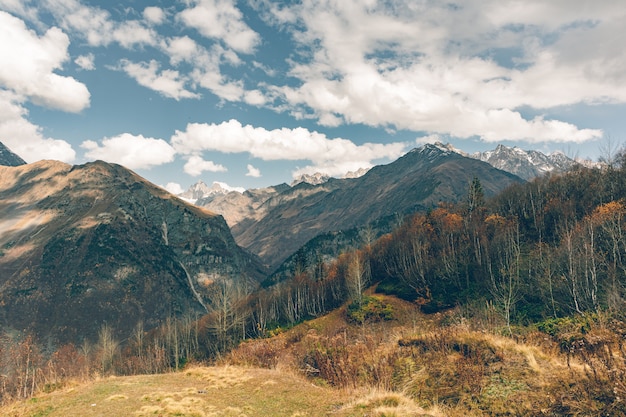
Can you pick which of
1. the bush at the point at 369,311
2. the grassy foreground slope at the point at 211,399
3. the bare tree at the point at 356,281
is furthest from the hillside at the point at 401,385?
the bare tree at the point at 356,281

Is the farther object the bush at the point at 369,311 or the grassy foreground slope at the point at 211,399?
the bush at the point at 369,311

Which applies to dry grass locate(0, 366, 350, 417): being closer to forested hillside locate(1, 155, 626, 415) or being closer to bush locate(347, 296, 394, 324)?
forested hillside locate(1, 155, 626, 415)

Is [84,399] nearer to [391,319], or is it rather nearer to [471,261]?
[391,319]

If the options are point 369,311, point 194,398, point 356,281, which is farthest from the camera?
point 356,281

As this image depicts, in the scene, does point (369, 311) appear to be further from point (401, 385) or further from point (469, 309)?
point (401, 385)

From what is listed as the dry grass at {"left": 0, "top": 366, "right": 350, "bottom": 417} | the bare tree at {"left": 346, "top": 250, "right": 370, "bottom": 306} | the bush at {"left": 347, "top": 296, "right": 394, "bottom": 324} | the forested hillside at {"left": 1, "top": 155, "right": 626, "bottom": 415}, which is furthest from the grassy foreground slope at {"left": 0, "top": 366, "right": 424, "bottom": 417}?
the bare tree at {"left": 346, "top": 250, "right": 370, "bottom": 306}

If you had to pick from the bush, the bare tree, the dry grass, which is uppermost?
the dry grass

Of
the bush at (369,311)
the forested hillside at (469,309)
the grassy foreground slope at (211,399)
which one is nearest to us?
the grassy foreground slope at (211,399)

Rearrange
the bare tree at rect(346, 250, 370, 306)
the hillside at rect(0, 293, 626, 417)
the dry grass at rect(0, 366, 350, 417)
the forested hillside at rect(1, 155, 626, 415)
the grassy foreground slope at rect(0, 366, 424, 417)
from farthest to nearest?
1. the bare tree at rect(346, 250, 370, 306)
2. the dry grass at rect(0, 366, 350, 417)
3. the forested hillside at rect(1, 155, 626, 415)
4. the grassy foreground slope at rect(0, 366, 424, 417)
5. the hillside at rect(0, 293, 626, 417)

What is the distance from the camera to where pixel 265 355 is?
28859 mm

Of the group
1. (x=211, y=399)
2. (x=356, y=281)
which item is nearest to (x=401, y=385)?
(x=211, y=399)

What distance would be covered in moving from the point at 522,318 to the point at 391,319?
98.3ft

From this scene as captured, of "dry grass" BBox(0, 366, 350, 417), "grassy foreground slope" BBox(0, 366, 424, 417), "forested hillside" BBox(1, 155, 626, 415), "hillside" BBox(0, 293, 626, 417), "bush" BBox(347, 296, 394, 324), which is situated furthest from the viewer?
"bush" BBox(347, 296, 394, 324)

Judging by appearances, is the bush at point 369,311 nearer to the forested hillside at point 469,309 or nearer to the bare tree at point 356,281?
the forested hillside at point 469,309
